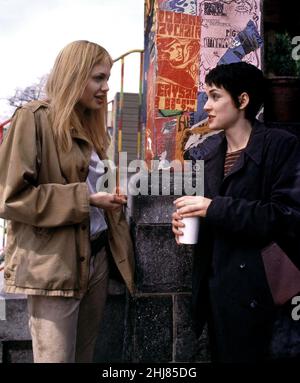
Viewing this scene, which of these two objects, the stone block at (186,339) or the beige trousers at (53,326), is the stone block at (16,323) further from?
the stone block at (186,339)

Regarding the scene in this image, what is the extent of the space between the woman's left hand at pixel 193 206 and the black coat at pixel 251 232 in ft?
0.11

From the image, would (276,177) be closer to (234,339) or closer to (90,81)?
(234,339)

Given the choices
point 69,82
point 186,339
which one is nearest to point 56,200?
point 69,82

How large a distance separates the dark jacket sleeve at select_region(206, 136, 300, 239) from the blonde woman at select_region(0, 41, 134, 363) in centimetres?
56

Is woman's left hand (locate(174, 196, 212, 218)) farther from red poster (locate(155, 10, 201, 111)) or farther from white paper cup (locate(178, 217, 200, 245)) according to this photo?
red poster (locate(155, 10, 201, 111))

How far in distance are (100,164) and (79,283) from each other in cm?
66

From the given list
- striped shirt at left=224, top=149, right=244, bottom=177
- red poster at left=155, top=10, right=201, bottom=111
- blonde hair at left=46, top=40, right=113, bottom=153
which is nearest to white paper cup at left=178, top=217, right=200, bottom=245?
striped shirt at left=224, top=149, right=244, bottom=177

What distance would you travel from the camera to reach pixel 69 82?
7.41 ft

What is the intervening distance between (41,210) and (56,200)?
0.28 ft

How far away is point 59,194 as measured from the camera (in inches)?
84.4

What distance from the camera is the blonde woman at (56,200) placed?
211 cm

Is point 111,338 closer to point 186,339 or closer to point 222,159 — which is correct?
point 186,339

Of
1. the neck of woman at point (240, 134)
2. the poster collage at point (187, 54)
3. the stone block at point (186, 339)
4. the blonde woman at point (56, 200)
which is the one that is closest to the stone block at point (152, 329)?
the stone block at point (186, 339)

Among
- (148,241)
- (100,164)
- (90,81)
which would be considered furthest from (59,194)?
(148,241)
